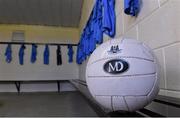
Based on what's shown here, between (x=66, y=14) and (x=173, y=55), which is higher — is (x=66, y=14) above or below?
above

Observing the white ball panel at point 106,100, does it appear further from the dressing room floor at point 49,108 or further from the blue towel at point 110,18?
the blue towel at point 110,18

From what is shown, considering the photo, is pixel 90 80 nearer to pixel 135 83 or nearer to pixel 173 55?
pixel 135 83

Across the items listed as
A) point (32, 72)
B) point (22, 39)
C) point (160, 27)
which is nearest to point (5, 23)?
point (22, 39)

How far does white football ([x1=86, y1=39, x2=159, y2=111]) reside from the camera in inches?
22.3

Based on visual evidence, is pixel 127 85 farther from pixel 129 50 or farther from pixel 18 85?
pixel 18 85

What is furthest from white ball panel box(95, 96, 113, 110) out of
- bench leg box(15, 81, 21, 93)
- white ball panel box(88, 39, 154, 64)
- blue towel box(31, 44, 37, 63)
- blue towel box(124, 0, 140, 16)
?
bench leg box(15, 81, 21, 93)

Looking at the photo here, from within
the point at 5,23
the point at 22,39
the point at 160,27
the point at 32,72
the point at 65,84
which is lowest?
the point at 65,84

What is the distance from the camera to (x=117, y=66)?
0.58 m

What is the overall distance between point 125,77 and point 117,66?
0.04 metres

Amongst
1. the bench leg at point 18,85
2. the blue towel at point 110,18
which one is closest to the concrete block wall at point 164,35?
the blue towel at point 110,18

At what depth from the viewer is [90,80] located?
654 millimetres

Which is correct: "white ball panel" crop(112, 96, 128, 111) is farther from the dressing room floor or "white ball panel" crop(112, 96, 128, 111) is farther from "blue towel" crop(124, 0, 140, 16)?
"blue towel" crop(124, 0, 140, 16)

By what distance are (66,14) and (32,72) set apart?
1810 millimetres

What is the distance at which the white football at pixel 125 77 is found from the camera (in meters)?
0.57
